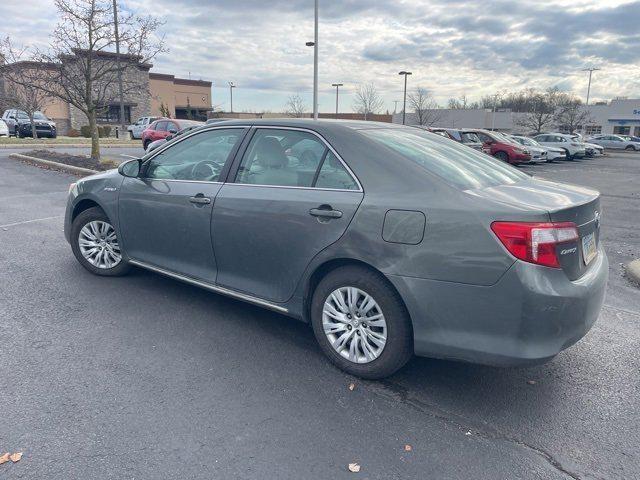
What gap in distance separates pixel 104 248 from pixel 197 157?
1524 mm

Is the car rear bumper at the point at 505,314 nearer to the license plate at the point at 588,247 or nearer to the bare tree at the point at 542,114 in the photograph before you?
the license plate at the point at 588,247

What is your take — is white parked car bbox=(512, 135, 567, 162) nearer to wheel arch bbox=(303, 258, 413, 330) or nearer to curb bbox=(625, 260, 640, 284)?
curb bbox=(625, 260, 640, 284)

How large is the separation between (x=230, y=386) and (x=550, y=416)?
194cm

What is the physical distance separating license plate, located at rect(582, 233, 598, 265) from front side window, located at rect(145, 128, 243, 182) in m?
2.61

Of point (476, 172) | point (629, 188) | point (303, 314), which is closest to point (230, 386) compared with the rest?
point (303, 314)

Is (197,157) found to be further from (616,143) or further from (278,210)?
(616,143)

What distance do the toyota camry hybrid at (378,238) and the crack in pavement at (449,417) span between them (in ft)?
0.35

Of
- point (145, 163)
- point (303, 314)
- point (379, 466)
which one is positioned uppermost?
point (145, 163)

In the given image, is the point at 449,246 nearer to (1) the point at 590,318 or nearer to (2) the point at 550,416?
(1) the point at 590,318

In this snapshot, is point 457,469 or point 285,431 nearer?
point 457,469

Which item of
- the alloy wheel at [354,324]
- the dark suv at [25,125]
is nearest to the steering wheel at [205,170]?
the alloy wheel at [354,324]

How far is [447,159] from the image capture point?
11.8ft

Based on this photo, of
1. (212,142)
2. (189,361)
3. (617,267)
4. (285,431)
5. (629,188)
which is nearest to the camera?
(285,431)

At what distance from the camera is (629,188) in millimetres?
16016
